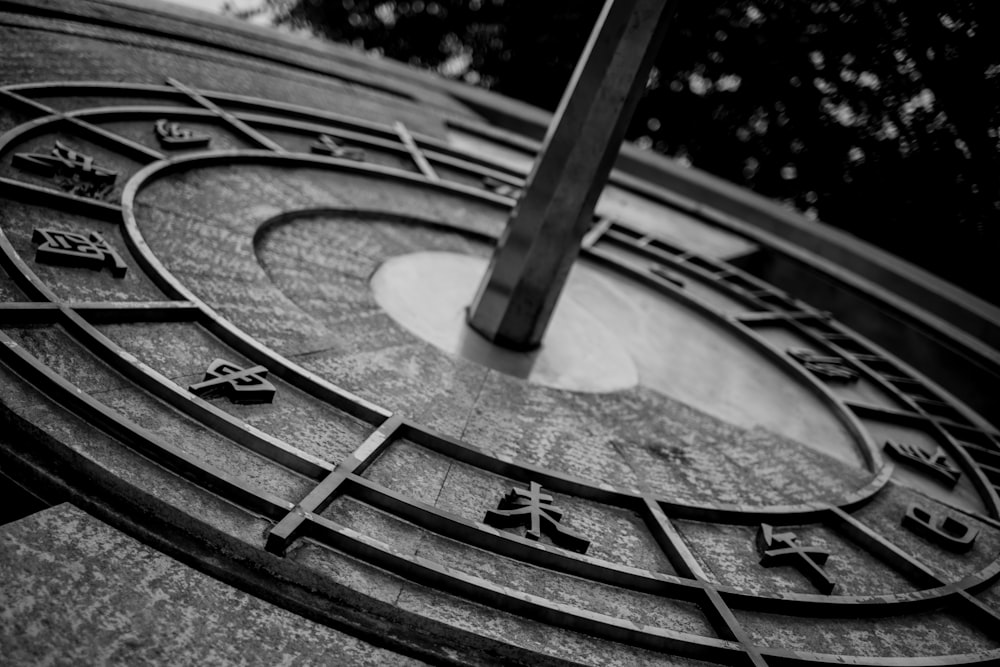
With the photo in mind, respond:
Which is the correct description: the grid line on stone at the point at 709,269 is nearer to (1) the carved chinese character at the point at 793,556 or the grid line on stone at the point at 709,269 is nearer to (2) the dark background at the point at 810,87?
(2) the dark background at the point at 810,87

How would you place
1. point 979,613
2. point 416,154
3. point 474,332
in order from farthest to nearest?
point 416,154 → point 474,332 → point 979,613

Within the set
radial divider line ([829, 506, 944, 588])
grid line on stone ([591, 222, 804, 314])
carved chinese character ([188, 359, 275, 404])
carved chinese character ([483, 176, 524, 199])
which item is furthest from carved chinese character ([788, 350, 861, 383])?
carved chinese character ([188, 359, 275, 404])

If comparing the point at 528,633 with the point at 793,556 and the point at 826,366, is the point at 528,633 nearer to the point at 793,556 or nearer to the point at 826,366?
the point at 793,556

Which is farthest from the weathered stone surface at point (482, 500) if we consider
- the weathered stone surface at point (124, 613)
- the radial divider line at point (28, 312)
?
the radial divider line at point (28, 312)

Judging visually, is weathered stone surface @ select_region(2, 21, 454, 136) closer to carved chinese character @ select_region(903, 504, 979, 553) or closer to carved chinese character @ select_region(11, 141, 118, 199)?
carved chinese character @ select_region(11, 141, 118, 199)

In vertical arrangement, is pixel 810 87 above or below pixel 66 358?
above

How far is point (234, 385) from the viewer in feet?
12.1

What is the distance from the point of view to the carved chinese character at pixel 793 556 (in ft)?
13.0

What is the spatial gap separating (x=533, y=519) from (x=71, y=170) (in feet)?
11.1

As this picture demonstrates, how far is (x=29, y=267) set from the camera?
12.6 feet

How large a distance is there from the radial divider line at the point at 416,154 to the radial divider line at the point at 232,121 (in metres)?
1.39

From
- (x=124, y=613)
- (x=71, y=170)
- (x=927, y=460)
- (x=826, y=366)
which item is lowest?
(x=124, y=613)

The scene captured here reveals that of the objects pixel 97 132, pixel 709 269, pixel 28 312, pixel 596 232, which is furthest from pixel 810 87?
pixel 28 312

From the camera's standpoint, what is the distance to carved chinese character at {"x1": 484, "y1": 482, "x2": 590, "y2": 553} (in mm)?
3570
